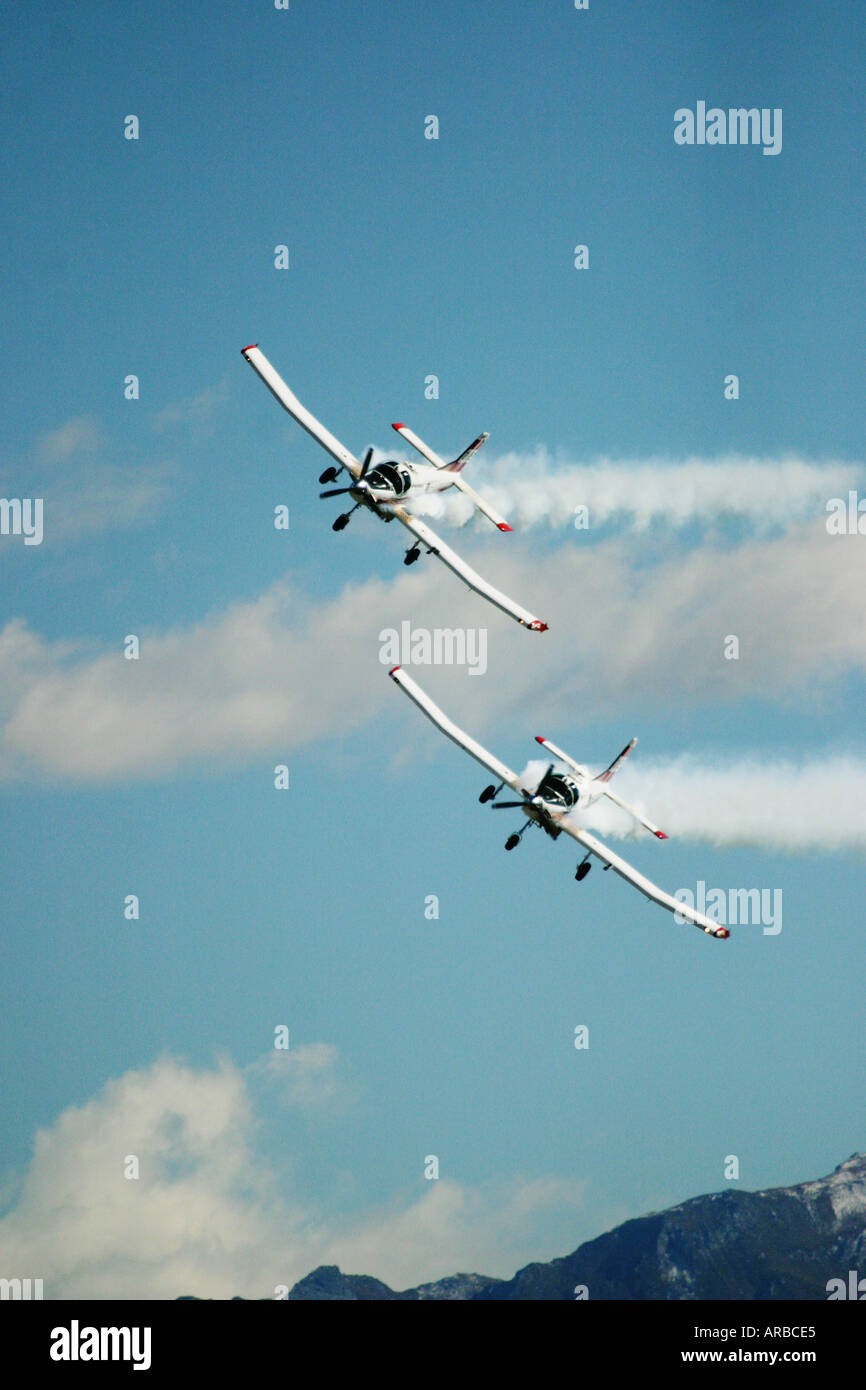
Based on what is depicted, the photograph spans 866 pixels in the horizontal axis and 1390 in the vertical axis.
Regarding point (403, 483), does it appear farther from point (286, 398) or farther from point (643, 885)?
point (643, 885)

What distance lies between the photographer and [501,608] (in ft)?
295

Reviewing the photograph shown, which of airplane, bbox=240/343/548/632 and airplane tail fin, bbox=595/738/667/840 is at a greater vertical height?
airplane, bbox=240/343/548/632

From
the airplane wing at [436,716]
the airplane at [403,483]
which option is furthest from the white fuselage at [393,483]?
the airplane wing at [436,716]

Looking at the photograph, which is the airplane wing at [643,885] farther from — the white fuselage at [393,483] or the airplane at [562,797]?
the white fuselage at [393,483]

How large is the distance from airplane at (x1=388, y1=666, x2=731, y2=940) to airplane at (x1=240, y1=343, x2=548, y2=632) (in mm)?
8428

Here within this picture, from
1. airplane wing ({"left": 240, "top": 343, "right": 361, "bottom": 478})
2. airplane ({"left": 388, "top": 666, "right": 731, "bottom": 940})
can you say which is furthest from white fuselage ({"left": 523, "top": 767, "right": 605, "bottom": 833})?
airplane wing ({"left": 240, "top": 343, "right": 361, "bottom": 478})

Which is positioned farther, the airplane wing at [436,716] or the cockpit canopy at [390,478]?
the airplane wing at [436,716]

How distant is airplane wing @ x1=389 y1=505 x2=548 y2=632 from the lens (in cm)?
8900

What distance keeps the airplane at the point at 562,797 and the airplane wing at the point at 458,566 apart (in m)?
7.95

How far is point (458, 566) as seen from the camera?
91875 mm

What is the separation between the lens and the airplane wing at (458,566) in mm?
89000

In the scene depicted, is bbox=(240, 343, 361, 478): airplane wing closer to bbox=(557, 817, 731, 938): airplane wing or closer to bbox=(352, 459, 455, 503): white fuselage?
bbox=(352, 459, 455, 503): white fuselage
